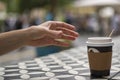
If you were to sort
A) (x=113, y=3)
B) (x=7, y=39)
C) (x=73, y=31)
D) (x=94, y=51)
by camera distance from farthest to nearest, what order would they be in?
(x=113, y=3) → (x=73, y=31) → (x=7, y=39) → (x=94, y=51)

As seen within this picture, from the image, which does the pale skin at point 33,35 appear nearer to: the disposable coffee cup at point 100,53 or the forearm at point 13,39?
the forearm at point 13,39

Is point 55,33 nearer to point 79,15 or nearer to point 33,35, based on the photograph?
point 33,35

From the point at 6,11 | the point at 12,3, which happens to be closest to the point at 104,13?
the point at 12,3

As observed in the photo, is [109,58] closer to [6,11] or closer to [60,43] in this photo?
[60,43]

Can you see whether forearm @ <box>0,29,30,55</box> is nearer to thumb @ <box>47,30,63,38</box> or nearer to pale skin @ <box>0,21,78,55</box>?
pale skin @ <box>0,21,78,55</box>

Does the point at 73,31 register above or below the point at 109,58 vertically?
above

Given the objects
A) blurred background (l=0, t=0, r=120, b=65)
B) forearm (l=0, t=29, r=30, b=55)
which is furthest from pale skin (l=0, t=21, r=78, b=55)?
blurred background (l=0, t=0, r=120, b=65)
